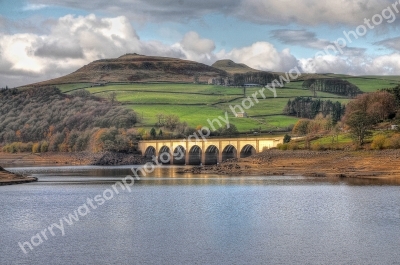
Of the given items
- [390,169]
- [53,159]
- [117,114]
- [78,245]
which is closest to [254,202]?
[78,245]

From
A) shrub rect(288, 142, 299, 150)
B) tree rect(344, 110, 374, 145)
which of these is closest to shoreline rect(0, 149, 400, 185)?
shrub rect(288, 142, 299, 150)

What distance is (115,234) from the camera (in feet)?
128

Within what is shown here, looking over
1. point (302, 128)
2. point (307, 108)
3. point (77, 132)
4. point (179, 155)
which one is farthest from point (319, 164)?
point (77, 132)

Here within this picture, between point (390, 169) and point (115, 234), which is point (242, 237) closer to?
point (115, 234)

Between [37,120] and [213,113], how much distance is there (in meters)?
57.7

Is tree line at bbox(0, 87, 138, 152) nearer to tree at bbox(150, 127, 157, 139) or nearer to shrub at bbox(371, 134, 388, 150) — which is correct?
tree at bbox(150, 127, 157, 139)

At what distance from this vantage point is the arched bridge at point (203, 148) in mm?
132200

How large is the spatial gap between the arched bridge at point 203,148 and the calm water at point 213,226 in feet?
210

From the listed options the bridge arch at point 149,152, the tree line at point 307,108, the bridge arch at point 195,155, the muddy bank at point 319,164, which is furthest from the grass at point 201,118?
the muddy bank at point 319,164

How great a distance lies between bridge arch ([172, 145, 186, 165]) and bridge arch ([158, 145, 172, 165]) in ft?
5.30

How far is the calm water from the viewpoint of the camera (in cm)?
3253

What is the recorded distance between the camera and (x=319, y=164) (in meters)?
95.3

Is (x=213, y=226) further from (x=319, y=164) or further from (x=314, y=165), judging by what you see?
(x=314, y=165)

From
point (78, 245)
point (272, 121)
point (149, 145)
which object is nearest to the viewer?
point (78, 245)
